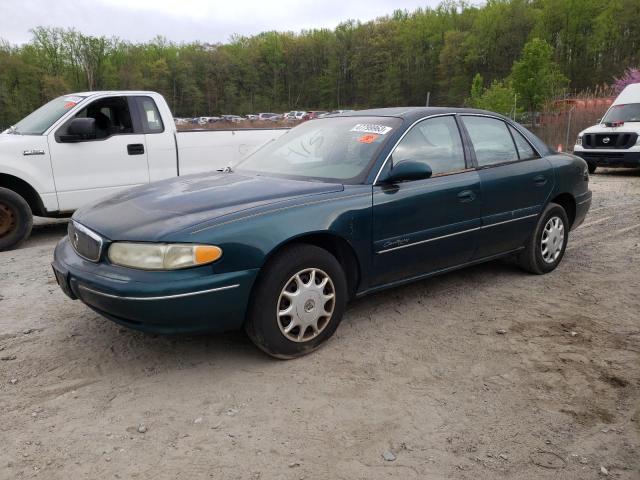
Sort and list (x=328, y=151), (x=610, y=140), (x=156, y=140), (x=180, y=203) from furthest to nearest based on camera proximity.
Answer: (x=610, y=140) → (x=156, y=140) → (x=328, y=151) → (x=180, y=203)

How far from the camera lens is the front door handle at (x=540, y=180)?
4945mm

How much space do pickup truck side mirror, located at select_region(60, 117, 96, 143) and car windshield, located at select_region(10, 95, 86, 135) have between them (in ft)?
0.83

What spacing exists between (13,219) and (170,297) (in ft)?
14.7

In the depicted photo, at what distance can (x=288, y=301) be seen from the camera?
340cm

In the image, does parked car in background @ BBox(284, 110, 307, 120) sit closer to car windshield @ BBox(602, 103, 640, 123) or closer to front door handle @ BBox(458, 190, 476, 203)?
car windshield @ BBox(602, 103, 640, 123)

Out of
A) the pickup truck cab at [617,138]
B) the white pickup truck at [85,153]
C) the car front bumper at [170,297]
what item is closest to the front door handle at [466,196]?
the car front bumper at [170,297]

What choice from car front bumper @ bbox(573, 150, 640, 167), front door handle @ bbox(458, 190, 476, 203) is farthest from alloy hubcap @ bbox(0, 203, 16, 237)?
car front bumper @ bbox(573, 150, 640, 167)

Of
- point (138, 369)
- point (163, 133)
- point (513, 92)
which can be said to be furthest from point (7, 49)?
point (138, 369)

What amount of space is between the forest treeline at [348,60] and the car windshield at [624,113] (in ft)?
165

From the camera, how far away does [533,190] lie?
4922 millimetres

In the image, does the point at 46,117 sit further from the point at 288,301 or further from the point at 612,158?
the point at 612,158

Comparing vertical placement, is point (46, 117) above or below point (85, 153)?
above

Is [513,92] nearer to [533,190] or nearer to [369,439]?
[533,190]

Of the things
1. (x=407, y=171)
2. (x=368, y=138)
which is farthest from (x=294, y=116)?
(x=407, y=171)
